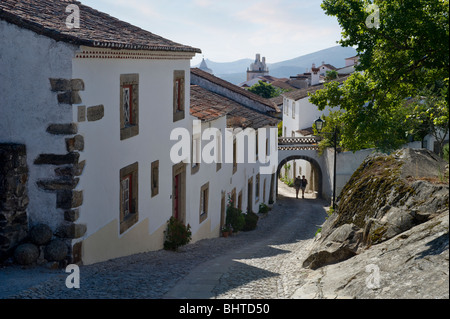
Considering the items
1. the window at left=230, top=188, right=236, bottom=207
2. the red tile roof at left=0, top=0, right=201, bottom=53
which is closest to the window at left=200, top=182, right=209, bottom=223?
the window at left=230, top=188, right=236, bottom=207

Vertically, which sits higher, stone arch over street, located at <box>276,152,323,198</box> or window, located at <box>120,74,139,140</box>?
window, located at <box>120,74,139,140</box>

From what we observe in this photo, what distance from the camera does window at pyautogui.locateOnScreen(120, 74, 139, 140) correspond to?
1334cm

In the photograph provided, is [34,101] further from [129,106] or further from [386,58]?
[386,58]

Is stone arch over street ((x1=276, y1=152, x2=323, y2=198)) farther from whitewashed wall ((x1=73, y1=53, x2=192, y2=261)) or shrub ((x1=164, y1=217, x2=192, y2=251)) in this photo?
shrub ((x1=164, y1=217, x2=192, y2=251))

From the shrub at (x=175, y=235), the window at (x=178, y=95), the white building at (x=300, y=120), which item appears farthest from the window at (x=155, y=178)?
the white building at (x=300, y=120)

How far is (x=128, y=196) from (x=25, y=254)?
361cm

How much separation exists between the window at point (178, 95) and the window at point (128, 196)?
360cm

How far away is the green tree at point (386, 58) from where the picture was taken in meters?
10.6

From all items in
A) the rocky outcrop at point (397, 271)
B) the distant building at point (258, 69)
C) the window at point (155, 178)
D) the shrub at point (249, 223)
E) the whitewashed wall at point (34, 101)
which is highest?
the distant building at point (258, 69)

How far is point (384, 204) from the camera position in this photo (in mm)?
10812

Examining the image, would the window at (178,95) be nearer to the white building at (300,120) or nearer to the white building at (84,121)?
the white building at (84,121)

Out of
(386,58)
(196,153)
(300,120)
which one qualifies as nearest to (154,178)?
(196,153)

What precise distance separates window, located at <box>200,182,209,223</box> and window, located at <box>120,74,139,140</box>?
271 inches
